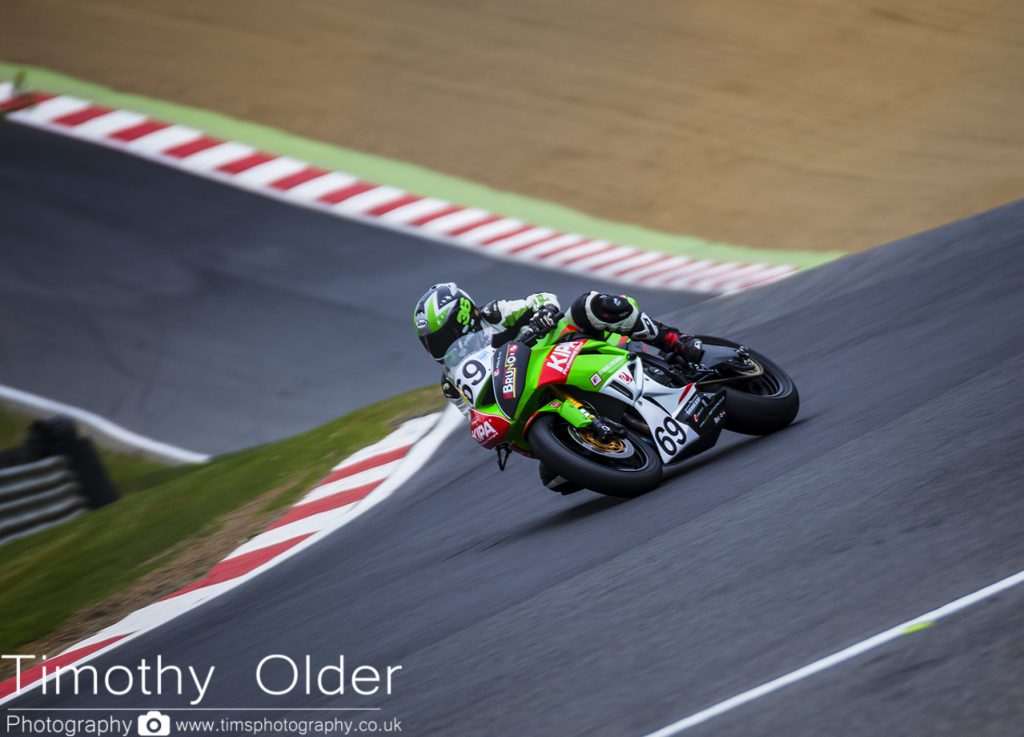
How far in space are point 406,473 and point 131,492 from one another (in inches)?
147

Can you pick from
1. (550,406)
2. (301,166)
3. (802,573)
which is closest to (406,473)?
(550,406)

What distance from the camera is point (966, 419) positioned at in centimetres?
618

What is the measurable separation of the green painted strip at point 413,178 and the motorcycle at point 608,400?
8.12m

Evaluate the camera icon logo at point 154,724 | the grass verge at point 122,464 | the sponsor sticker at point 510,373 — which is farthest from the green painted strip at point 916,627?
the grass verge at point 122,464

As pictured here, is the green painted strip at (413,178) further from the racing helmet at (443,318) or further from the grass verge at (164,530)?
the racing helmet at (443,318)

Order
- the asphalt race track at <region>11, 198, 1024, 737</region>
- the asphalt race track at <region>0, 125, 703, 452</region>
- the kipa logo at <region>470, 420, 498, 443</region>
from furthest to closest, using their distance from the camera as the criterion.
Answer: the asphalt race track at <region>0, 125, 703, 452</region>, the kipa logo at <region>470, 420, 498, 443</region>, the asphalt race track at <region>11, 198, 1024, 737</region>

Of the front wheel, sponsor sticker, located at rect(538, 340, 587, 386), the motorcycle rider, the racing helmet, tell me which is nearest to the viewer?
the front wheel

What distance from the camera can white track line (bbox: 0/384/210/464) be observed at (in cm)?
1326

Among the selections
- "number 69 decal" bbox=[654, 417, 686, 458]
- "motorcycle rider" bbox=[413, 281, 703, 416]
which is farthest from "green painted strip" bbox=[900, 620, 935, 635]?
"motorcycle rider" bbox=[413, 281, 703, 416]

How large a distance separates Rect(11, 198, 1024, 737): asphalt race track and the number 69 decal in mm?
172

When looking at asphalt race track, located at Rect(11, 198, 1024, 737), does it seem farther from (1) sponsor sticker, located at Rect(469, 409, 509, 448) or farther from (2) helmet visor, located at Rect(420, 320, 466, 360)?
(2) helmet visor, located at Rect(420, 320, 466, 360)

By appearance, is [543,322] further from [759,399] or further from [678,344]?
[759,399]

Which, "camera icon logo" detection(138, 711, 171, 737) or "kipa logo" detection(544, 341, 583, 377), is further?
"kipa logo" detection(544, 341, 583, 377)

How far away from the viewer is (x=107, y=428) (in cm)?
1373
